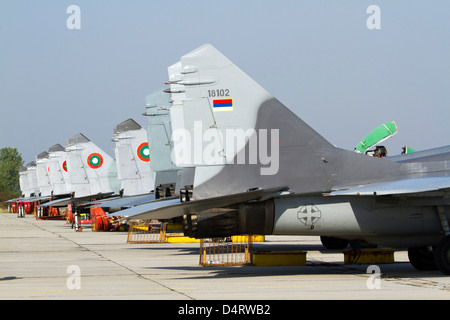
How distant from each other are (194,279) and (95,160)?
30233 mm

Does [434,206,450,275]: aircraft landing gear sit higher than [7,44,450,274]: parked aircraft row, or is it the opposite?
[7,44,450,274]: parked aircraft row

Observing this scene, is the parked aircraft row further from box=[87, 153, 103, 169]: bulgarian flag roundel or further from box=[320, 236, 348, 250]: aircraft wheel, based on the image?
box=[87, 153, 103, 169]: bulgarian flag roundel

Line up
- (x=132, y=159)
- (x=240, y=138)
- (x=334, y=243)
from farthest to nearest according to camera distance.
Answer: (x=132, y=159), (x=334, y=243), (x=240, y=138)

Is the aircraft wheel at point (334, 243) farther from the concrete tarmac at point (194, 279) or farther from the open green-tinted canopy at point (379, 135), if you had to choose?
the open green-tinted canopy at point (379, 135)

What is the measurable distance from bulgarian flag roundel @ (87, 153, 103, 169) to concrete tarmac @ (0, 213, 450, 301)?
70.0ft

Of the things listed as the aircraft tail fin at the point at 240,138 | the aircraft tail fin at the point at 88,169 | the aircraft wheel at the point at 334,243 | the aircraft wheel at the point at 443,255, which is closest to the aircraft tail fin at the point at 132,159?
the aircraft tail fin at the point at 88,169

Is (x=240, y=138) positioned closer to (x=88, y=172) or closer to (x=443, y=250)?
(x=443, y=250)

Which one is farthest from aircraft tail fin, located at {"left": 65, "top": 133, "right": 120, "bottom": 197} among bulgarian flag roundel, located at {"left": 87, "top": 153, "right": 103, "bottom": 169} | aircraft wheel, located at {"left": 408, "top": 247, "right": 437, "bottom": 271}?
aircraft wheel, located at {"left": 408, "top": 247, "right": 437, "bottom": 271}

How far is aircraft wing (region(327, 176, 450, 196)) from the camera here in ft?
43.3

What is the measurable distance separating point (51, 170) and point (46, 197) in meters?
8.17

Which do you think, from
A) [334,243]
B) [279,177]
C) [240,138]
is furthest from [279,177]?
[334,243]

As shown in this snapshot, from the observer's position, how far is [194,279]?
14.1 metres
